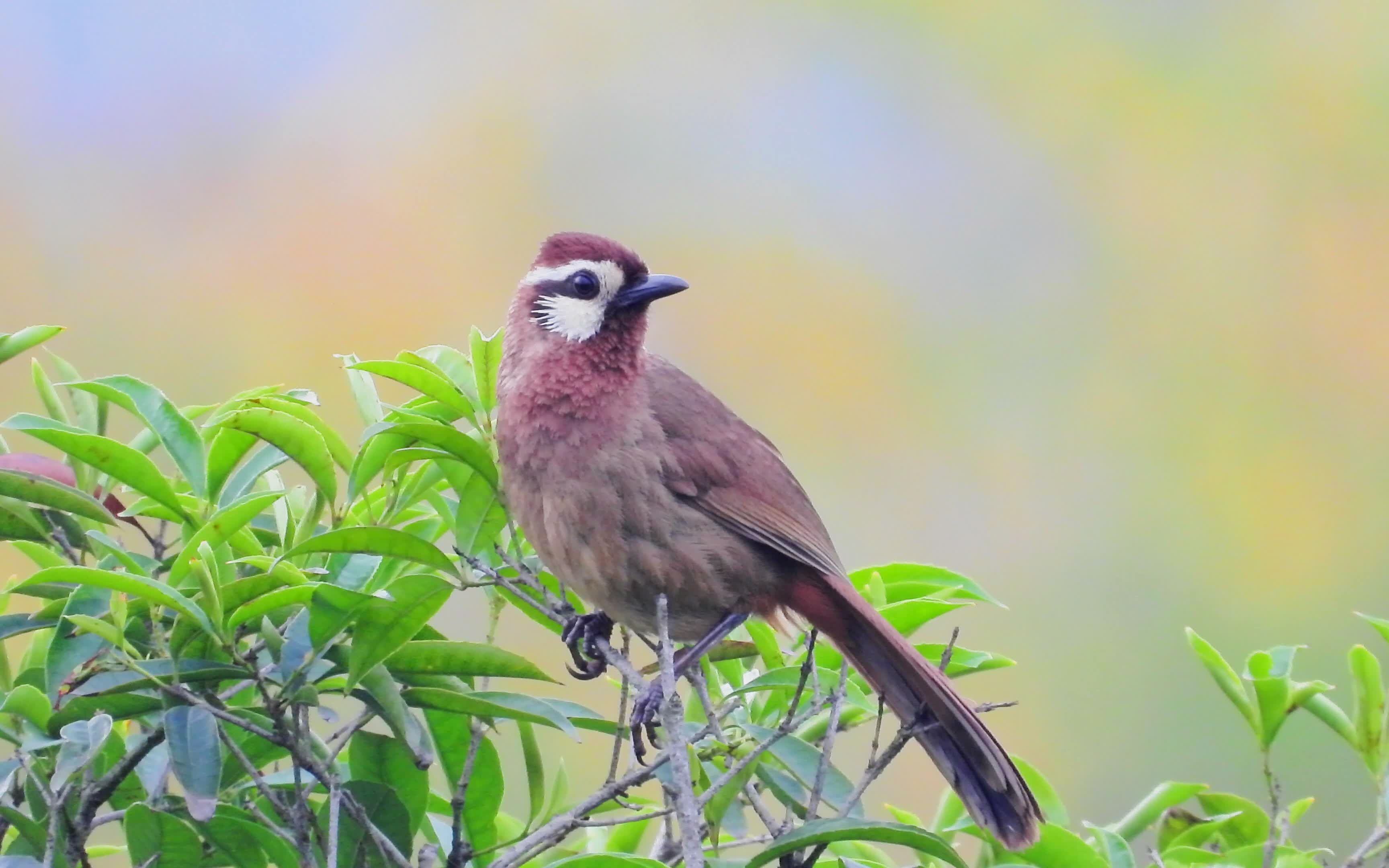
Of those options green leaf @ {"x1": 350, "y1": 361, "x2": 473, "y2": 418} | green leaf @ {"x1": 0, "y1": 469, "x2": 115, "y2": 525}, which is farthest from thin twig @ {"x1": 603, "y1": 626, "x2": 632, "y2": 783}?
green leaf @ {"x1": 0, "y1": 469, "x2": 115, "y2": 525}

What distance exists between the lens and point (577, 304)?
2672 millimetres

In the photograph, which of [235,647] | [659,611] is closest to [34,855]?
[235,647]

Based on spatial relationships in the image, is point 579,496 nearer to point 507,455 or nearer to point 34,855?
point 507,455

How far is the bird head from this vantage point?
2660 millimetres

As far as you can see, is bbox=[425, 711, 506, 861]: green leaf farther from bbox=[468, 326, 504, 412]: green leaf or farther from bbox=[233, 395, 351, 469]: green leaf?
bbox=[468, 326, 504, 412]: green leaf

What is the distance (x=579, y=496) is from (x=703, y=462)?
301mm

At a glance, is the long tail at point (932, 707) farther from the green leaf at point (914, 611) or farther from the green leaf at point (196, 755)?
the green leaf at point (196, 755)

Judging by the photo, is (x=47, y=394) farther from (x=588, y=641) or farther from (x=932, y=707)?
(x=932, y=707)

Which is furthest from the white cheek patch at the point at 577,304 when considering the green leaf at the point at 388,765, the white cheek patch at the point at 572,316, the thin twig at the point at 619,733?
the green leaf at the point at 388,765

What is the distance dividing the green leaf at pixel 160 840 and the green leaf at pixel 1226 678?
4.25ft

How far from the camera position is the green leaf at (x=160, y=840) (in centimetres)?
155

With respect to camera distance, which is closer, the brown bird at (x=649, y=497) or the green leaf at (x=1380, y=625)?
the green leaf at (x=1380, y=625)

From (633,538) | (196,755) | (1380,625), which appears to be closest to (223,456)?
(196,755)

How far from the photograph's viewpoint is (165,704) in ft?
5.29
